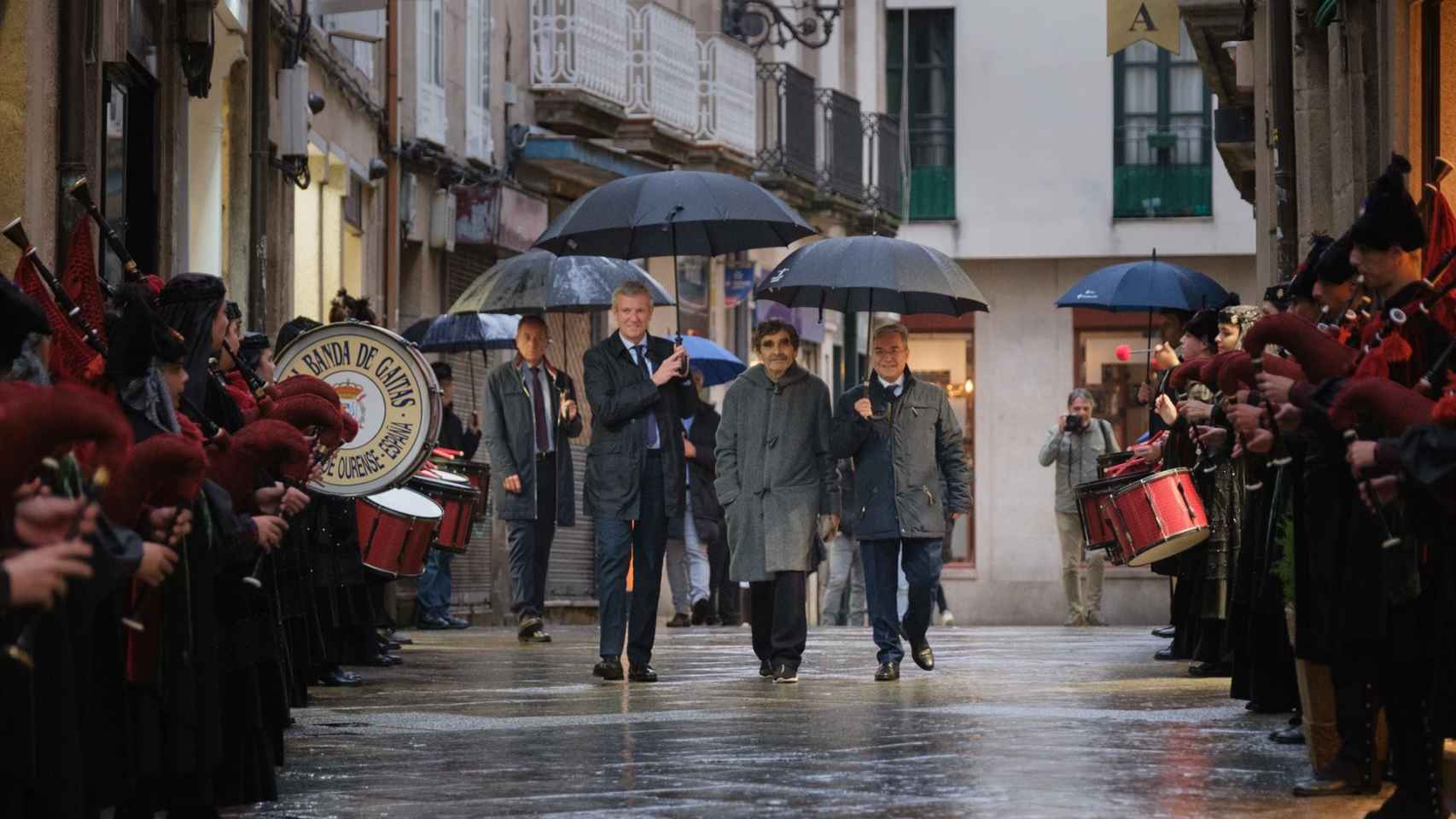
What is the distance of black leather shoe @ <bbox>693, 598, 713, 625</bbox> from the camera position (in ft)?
78.5

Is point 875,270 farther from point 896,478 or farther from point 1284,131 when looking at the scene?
point 1284,131

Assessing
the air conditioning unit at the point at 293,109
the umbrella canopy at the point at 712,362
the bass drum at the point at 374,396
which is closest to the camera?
the bass drum at the point at 374,396

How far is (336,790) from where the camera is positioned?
9.61 metres

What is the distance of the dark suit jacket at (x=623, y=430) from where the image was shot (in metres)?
14.8

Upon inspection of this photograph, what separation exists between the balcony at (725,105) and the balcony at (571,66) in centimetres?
269

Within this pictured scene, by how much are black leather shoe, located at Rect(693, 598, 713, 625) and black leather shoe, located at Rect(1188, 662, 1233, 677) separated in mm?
8443

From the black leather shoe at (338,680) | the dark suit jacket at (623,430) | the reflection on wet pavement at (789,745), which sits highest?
the dark suit jacket at (623,430)

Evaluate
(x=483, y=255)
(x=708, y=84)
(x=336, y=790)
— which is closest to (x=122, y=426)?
(x=336, y=790)

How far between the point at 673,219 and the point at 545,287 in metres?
5.33

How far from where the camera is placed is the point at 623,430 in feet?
49.0

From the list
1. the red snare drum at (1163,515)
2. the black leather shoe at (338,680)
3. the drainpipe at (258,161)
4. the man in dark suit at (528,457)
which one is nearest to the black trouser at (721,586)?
the man in dark suit at (528,457)

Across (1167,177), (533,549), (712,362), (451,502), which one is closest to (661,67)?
(712,362)

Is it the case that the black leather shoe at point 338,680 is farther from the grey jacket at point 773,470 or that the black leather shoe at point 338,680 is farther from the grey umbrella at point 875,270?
→ the grey umbrella at point 875,270

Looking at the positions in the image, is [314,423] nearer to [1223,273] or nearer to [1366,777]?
[1366,777]
